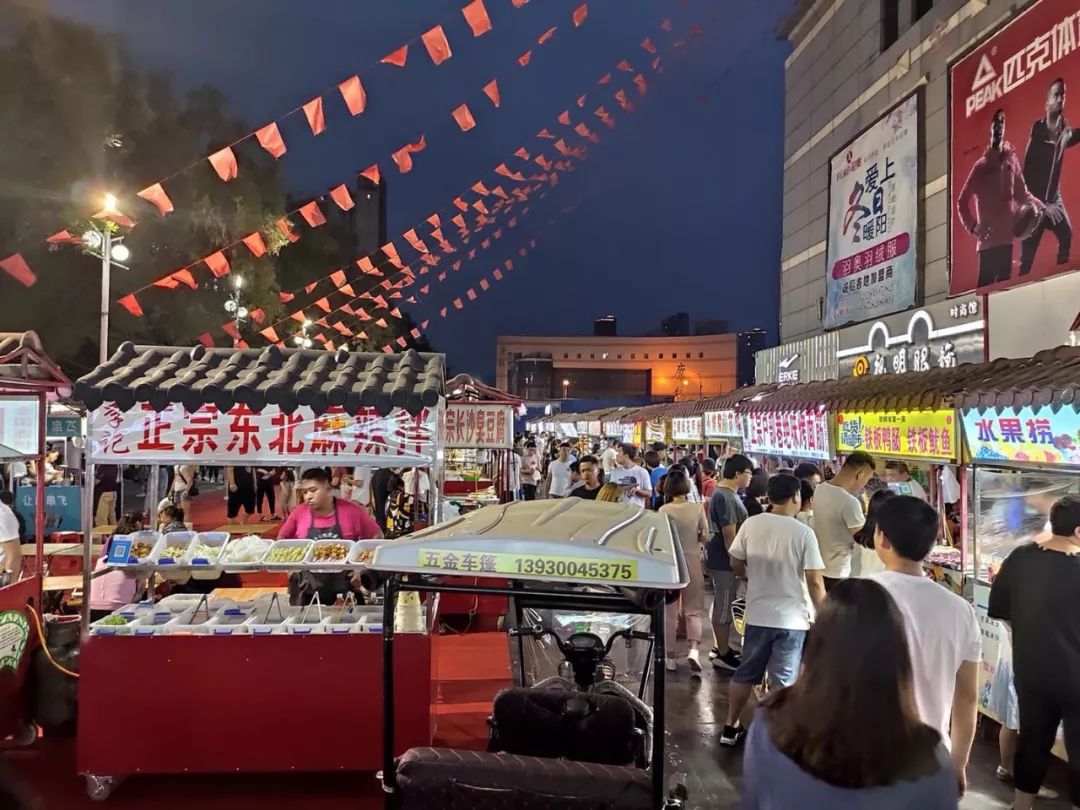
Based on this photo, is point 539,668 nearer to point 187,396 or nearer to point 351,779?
point 351,779

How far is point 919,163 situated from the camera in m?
18.8

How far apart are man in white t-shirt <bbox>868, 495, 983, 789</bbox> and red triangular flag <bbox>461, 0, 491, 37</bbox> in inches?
287

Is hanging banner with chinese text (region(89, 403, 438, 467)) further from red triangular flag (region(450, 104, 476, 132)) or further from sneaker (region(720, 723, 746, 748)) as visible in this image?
red triangular flag (region(450, 104, 476, 132))

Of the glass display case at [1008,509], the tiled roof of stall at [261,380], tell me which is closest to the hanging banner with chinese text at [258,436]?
the tiled roof of stall at [261,380]

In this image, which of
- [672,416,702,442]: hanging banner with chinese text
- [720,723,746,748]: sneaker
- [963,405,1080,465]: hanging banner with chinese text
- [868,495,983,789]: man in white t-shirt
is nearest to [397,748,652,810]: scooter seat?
[868,495,983,789]: man in white t-shirt

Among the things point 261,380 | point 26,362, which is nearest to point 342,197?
point 26,362

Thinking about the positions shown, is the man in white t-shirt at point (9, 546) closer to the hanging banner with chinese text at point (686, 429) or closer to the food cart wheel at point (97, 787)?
the food cart wheel at point (97, 787)

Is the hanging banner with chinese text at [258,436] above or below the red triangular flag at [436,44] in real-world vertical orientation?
below

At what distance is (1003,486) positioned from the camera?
7.93 meters

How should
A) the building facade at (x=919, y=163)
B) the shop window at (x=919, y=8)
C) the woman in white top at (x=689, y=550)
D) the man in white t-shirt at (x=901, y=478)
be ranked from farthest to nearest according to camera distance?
the shop window at (x=919, y=8) < the building facade at (x=919, y=163) < the man in white t-shirt at (x=901, y=478) < the woman in white top at (x=689, y=550)

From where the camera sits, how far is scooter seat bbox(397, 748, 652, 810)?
312cm

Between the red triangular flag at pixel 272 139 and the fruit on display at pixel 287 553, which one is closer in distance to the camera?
the fruit on display at pixel 287 553

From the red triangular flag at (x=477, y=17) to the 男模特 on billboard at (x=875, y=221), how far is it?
45.4 ft

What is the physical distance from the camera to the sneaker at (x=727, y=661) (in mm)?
8289
